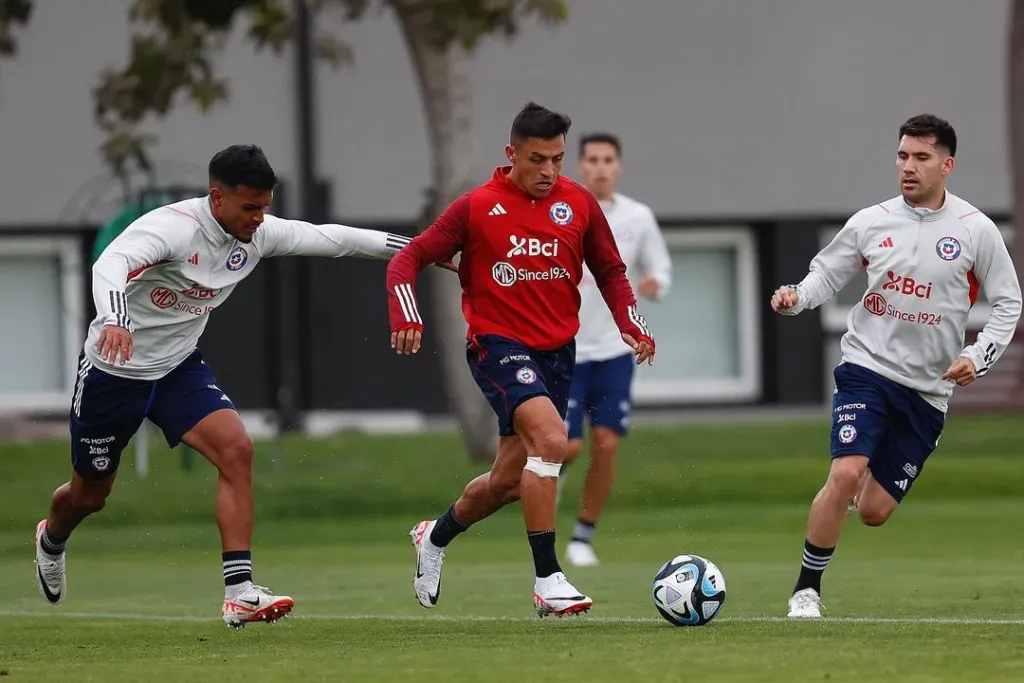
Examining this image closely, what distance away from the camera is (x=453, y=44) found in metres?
18.2

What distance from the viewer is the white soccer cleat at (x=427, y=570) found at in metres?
9.34

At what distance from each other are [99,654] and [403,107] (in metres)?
18.2

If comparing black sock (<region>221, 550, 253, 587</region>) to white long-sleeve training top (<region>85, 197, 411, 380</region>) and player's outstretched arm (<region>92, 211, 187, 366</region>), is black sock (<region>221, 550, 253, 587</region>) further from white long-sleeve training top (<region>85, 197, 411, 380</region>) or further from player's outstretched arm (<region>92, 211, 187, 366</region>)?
player's outstretched arm (<region>92, 211, 187, 366</region>)

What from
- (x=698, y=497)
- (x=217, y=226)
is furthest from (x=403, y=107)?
(x=217, y=226)

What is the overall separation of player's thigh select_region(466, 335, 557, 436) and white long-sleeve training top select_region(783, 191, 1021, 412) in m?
1.21

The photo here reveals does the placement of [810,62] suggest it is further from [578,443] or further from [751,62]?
[578,443]

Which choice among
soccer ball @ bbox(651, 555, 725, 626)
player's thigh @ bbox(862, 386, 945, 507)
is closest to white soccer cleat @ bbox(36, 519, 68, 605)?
soccer ball @ bbox(651, 555, 725, 626)

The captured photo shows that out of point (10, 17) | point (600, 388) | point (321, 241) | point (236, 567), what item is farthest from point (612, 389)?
point (10, 17)

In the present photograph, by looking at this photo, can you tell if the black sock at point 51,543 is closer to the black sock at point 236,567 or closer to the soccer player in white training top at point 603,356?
the black sock at point 236,567

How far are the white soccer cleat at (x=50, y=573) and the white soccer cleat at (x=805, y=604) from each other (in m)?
3.73

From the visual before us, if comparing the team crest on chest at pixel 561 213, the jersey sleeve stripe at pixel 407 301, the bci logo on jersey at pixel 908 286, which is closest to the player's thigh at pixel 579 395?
the team crest on chest at pixel 561 213

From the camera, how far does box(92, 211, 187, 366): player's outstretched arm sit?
8.08 m

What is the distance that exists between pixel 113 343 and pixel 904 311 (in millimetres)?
3516

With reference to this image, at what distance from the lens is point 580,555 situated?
12.1 m
